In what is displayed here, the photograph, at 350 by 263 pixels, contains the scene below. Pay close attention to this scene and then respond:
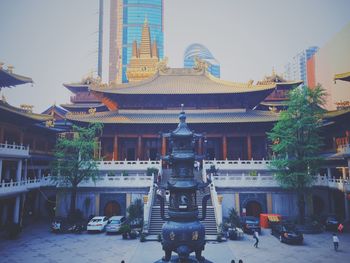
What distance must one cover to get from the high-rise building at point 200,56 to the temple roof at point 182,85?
406 feet

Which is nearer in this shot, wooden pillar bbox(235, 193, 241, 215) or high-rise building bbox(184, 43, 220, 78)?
wooden pillar bbox(235, 193, 241, 215)

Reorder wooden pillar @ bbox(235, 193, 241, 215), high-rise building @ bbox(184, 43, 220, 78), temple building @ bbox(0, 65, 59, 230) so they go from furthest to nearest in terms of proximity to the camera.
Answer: high-rise building @ bbox(184, 43, 220, 78) < wooden pillar @ bbox(235, 193, 241, 215) < temple building @ bbox(0, 65, 59, 230)

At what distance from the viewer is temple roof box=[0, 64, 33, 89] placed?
2178cm

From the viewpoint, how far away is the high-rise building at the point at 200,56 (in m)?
162

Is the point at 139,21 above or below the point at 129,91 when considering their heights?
above

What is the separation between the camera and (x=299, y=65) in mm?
135500

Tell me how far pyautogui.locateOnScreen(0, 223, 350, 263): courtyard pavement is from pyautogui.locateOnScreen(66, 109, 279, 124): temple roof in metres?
13.7

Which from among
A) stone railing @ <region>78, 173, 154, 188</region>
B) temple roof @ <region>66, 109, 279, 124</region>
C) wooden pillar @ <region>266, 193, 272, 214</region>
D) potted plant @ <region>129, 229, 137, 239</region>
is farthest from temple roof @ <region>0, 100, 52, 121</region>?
wooden pillar @ <region>266, 193, 272, 214</region>

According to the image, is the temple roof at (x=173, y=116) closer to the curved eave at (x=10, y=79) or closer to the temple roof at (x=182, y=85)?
the temple roof at (x=182, y=85)

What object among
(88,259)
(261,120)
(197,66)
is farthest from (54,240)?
(197,66)

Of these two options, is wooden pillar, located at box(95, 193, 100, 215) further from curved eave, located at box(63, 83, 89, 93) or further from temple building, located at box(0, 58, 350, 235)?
curved eave, located at box(63, 83, 89, 93)

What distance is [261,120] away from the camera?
2956cm

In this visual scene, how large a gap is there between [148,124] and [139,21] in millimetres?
109610

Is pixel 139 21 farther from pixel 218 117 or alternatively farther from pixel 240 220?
pixel 240 220
